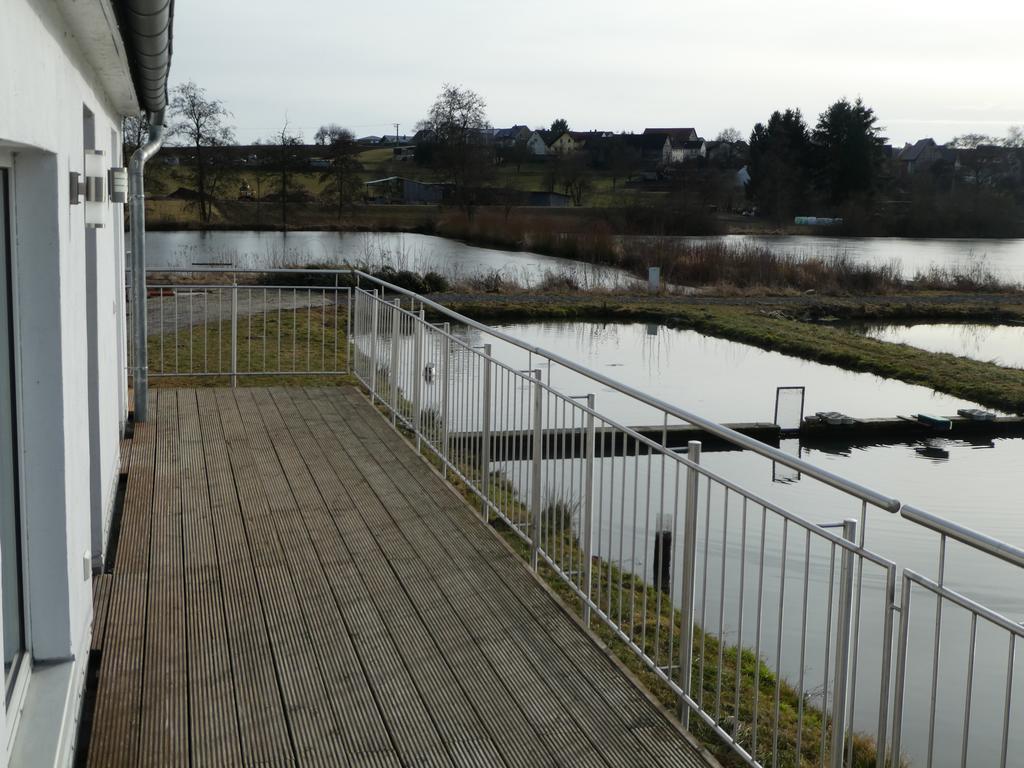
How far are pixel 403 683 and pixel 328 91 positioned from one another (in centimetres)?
3148

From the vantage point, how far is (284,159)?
41750mm

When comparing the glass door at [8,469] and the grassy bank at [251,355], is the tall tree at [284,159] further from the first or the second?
the glass door at [8,469]

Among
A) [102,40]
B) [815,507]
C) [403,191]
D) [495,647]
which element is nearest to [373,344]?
[815,507]

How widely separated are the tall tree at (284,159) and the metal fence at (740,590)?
33.4 m

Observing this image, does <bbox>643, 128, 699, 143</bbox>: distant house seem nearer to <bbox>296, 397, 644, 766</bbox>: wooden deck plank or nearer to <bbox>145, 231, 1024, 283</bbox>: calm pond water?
<bbox>145, 231, 1024, 283</bbox>: calm pond water

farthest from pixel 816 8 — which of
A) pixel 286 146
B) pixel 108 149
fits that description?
pixel 286 146

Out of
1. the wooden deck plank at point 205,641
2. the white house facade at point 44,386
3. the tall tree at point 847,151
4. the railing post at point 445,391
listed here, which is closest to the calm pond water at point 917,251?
the tall tree at point 847,151

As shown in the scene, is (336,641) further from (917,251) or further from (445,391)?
(917,251)

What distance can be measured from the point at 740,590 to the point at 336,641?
1734 mm

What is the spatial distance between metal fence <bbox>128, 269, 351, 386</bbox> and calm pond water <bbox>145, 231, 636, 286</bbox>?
8.96 feet

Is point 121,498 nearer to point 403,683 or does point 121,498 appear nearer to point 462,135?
point 403,683

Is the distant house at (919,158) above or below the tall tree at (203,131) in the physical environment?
above

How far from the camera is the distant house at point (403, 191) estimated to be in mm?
52844

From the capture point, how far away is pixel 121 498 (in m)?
6.09
